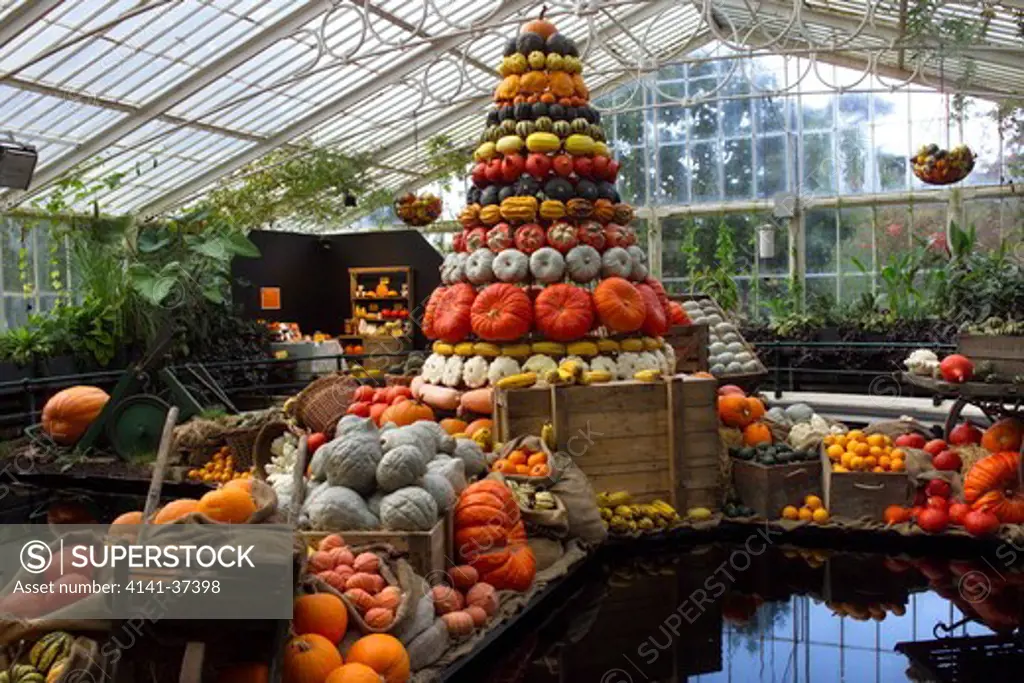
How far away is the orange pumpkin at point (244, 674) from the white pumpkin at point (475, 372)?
3.68 m

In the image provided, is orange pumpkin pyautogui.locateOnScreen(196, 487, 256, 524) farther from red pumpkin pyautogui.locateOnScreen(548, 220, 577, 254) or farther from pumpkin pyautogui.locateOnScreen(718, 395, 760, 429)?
pumpkin pyautogui.locateOnScreen(718, 395, 760, 429)

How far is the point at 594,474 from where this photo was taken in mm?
5551

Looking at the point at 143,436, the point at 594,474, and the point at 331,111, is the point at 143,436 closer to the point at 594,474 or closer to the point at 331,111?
the point at 594,474

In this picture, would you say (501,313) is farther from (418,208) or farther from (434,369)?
(418,208)

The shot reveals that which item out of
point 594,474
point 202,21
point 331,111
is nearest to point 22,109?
point 202,21

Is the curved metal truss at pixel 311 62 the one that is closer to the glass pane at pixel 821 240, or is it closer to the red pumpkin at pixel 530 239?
the glass pane at pixel 821 240

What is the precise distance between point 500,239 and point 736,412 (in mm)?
1917

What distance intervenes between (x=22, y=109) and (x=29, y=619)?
10.3 m

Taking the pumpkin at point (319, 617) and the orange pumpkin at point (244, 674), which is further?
the pumpkin at point (319, 617)

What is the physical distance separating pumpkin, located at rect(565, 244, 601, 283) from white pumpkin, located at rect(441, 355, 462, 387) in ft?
3.07

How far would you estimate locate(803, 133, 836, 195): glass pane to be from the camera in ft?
55.6

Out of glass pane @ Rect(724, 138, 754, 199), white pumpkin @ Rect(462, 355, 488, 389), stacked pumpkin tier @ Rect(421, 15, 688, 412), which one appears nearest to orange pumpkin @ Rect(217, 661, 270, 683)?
stacked pumpkin tier @ Rect(421, 15, 688, 412)

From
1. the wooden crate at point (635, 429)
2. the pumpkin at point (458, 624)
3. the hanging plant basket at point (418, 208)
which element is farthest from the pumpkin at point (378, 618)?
the hanging plant basket at point (418, 208)

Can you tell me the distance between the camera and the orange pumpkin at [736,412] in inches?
248
